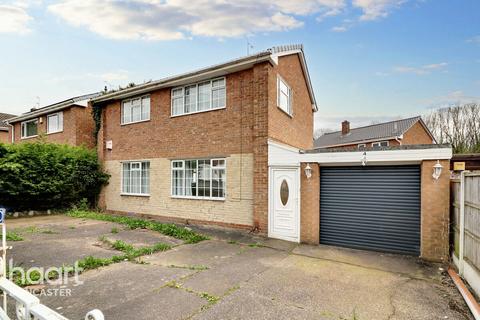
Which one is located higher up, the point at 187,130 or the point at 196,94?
the point at 196,94

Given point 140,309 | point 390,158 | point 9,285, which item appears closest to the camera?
point 9,285

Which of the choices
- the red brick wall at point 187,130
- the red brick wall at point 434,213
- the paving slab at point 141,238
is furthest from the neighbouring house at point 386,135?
the paving slab at point 141,238

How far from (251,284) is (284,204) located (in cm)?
379

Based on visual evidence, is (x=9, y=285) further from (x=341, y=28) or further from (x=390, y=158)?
(x=341, y=28)

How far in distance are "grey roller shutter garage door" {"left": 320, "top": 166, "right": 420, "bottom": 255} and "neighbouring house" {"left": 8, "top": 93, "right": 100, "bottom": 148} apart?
14430mm

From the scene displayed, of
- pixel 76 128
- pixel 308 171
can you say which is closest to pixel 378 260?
pixel 308 171

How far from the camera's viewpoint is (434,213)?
21.2ft

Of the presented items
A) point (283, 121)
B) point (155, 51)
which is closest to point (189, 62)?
point (155, 51)

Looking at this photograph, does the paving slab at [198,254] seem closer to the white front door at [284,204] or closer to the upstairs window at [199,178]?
the white front door at [284,204]

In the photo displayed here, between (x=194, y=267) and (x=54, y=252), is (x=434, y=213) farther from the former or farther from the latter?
(x=54, y=252)

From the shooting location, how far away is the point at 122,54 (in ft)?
38.7

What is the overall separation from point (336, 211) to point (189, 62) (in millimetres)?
9931

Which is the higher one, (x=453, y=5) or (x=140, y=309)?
(x=453, y=5)

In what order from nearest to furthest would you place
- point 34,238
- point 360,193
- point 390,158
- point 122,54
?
1. point 390,158
2. point 360,193
3. point 34,238
4. point 122,54
